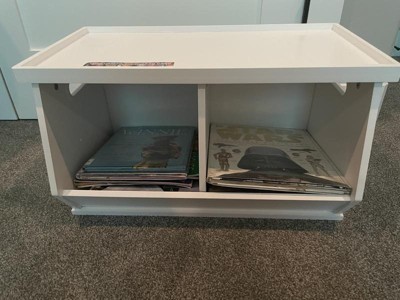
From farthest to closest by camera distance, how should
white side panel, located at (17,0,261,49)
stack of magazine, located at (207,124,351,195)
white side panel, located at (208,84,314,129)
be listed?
white side panel, located at (17,0,261,49)
white side panel, located at (208,84,314,129)
stack of magazine, located at (207,124,351,195)

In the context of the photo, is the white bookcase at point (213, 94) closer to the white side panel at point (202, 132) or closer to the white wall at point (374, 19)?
the white side panel at point (202, 132)

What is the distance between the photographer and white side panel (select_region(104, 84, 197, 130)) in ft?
2.52

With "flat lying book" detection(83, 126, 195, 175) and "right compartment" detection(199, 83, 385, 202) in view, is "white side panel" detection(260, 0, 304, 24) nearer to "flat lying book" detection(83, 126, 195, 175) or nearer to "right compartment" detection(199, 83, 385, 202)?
"right compartment" detection(199, 83, 385, 202)

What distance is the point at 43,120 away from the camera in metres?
0.49

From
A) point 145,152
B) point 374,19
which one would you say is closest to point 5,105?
point 145,152

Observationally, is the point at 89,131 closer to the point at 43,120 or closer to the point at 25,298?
the point at 43,120

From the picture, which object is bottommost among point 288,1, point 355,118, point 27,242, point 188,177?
point 27,242

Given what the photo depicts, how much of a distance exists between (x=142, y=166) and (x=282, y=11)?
57 centimetres

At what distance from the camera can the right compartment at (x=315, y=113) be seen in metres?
0.48

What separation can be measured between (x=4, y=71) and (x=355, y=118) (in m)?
1.06

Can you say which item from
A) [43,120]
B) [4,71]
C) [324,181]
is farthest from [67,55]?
[4,71]

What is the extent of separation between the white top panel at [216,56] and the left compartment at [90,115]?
0.07m

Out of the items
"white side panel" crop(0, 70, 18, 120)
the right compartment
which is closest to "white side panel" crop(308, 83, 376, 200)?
the right compartment

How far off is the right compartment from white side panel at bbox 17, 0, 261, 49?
243 millimetres
